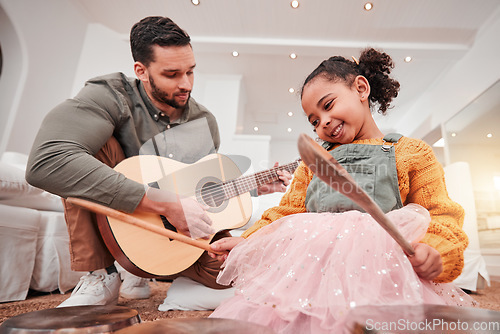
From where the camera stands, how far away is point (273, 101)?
2289 mm

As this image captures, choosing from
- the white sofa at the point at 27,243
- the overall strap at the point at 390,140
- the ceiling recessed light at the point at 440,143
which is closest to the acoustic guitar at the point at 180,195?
the white sofa at the point at 27,243

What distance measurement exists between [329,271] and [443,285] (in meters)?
0.22

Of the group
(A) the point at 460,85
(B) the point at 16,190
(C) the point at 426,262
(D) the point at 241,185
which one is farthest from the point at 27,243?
(A) the point at 460,85

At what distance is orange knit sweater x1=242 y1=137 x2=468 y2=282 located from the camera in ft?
1.46

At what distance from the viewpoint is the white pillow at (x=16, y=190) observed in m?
0.92

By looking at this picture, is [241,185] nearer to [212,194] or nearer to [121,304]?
[212,194]

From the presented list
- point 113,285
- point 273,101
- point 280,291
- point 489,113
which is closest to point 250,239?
point 280,291

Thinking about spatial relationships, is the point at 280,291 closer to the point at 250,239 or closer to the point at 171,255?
the point at 250,239

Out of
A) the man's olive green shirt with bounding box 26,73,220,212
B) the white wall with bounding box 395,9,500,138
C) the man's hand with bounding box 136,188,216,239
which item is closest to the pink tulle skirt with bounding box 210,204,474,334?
the man's hand with bounding box 136,188,216,239

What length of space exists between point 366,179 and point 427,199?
12cm

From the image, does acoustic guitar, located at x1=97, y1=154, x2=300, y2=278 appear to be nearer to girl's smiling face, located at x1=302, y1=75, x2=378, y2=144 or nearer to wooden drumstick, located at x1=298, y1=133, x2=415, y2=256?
girl's smiling face, located at x1=302, y1=75, x2=378, y2=144

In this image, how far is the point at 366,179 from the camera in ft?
1.95

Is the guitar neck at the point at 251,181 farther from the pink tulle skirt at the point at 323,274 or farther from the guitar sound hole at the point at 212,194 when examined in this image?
the pink tulle skirt at the point at 323,274

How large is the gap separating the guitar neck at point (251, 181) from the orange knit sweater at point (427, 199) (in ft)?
0.87
